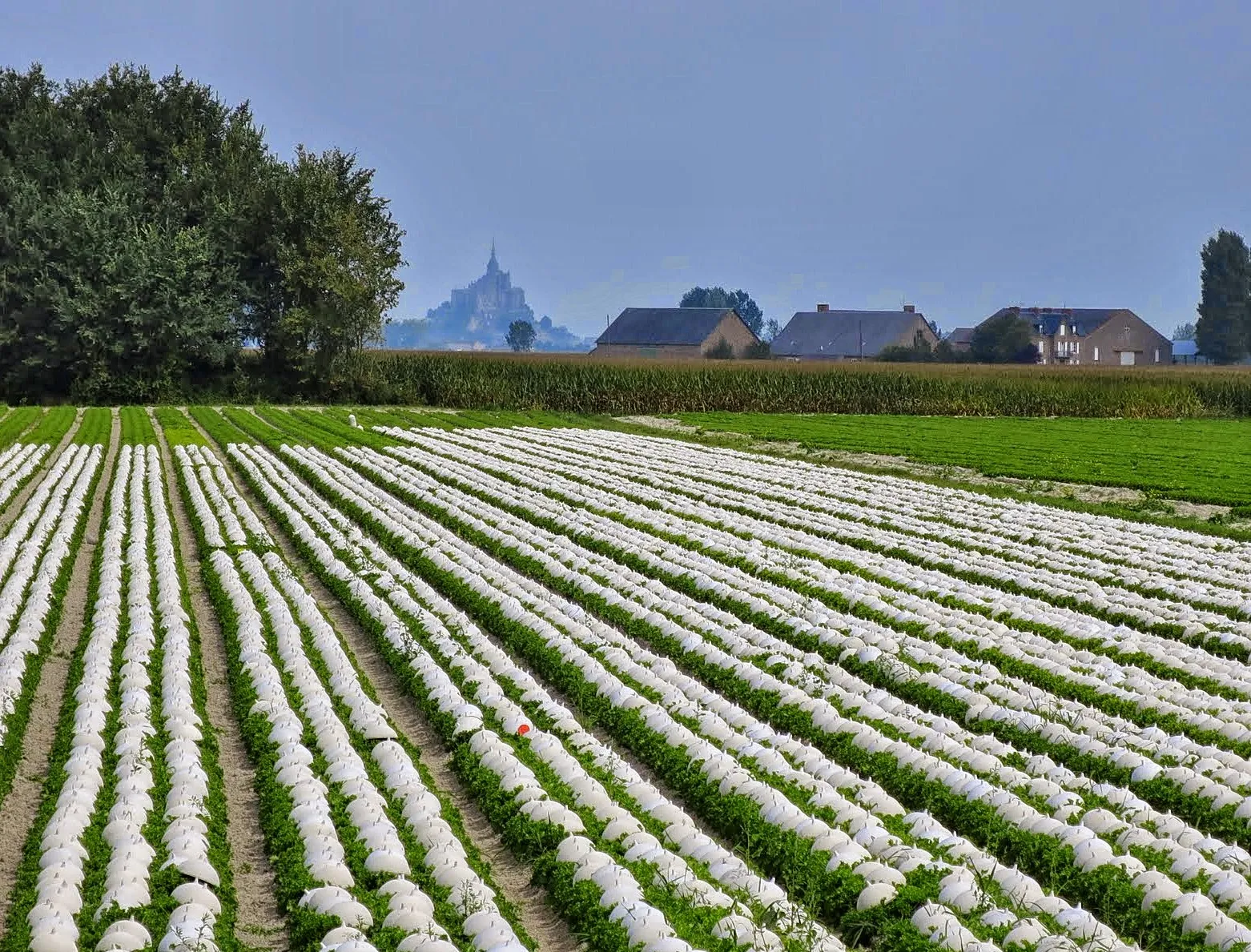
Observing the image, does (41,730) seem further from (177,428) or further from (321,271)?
(321,271)

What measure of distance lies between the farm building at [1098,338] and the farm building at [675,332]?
26359 mm

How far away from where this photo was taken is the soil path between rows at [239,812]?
24.1ft

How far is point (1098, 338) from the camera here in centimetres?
11762

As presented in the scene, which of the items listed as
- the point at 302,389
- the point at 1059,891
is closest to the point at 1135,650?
the point at 1059,891

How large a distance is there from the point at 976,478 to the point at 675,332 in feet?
251

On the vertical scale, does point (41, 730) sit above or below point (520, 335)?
below

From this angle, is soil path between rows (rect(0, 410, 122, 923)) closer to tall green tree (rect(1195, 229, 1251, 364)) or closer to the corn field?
the corn field

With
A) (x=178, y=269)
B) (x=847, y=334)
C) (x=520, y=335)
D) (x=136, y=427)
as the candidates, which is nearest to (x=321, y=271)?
(x=178, y=269)

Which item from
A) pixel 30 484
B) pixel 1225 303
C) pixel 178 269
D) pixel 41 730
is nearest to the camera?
pixel 41 730

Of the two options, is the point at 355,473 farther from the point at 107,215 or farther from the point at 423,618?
the point at 107,215

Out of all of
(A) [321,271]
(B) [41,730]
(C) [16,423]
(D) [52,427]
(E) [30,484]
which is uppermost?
(A) [321,271]

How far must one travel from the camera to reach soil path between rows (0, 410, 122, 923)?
831 cm

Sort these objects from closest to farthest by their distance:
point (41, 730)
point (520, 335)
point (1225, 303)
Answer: point (41, 730) < point (1225, 303) < point (520, 335)

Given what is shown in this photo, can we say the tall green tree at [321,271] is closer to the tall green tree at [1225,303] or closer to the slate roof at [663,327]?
the slate roof at [663,327]
